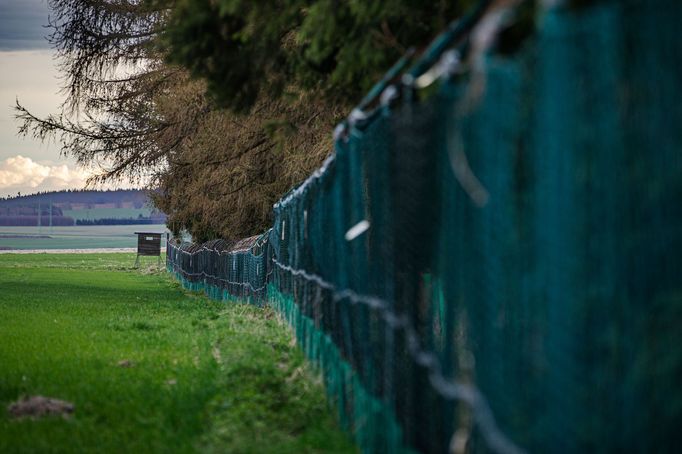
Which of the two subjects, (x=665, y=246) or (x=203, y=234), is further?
(x=203, y=234)

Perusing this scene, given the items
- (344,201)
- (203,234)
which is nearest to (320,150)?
(344,201)

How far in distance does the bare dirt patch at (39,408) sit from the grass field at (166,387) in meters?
0.10

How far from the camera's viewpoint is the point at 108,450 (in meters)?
7.48

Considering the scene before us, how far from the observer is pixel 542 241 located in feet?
10.7

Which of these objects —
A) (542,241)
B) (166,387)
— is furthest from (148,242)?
(542,241)

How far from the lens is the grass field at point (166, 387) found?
759 cm

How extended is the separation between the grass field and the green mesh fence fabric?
5.29 ft

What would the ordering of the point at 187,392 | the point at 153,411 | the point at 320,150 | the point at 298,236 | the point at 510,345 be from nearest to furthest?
1. the point at 510,345
2. the point at 153,411
3. the point at 187,392
4. the point at 298,236
5. the point at 320,150

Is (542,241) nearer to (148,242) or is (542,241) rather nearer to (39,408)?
(39,408)

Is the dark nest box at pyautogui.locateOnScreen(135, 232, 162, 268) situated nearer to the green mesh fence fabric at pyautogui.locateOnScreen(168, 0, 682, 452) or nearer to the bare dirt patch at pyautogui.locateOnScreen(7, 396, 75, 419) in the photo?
the bare dirt patch at pyautogui.locateOnScreen(7, 396, 75, 419)

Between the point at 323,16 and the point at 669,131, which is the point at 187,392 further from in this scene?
the point at 669,131

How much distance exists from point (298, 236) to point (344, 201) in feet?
14.9

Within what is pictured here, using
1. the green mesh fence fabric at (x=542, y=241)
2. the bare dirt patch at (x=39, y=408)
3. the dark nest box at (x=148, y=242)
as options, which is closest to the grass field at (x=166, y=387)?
the bare dirt patch at (x=39, y=408)

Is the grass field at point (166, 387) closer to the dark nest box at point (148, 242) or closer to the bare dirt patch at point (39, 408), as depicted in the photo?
the bare dirt patch at point (39, 408)
